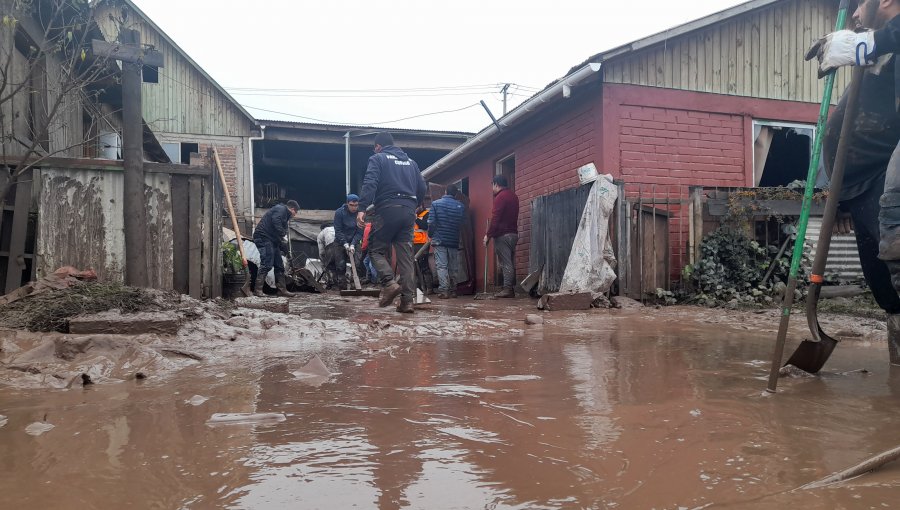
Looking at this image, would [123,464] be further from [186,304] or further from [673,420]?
[186,304]

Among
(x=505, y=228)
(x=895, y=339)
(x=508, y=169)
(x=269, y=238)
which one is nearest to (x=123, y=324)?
(x=895, y=339)

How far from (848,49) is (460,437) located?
222cm

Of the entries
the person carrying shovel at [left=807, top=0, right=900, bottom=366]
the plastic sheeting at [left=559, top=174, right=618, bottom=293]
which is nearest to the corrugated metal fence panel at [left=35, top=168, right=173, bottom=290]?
the plastic sheeting at [left=559, top=174, right=618, bottom=293]

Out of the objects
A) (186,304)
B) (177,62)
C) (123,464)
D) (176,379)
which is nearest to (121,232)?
(186,304)

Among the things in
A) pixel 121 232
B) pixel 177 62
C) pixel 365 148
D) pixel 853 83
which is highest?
pixel 177 62

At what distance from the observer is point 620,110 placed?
28.2 ft

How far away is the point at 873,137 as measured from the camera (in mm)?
2832

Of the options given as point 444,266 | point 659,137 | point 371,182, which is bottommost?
point 444,266

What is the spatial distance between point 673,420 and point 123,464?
5.00 feet

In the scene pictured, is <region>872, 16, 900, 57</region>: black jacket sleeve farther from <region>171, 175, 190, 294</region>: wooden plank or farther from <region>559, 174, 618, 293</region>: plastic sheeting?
<region>171, 175, 190, 294</region>: wooden plank

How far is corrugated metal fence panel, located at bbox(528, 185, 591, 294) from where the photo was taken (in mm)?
7961

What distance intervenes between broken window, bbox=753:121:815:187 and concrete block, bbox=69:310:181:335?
8.70m

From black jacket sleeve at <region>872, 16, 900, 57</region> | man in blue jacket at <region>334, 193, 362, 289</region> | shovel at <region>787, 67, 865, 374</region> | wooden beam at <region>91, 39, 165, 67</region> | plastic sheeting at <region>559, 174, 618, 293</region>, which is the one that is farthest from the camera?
man in blue jacket at <region>334, 193, 362, 289</region>

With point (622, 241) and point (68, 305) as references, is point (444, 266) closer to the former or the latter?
point (622, 241)
